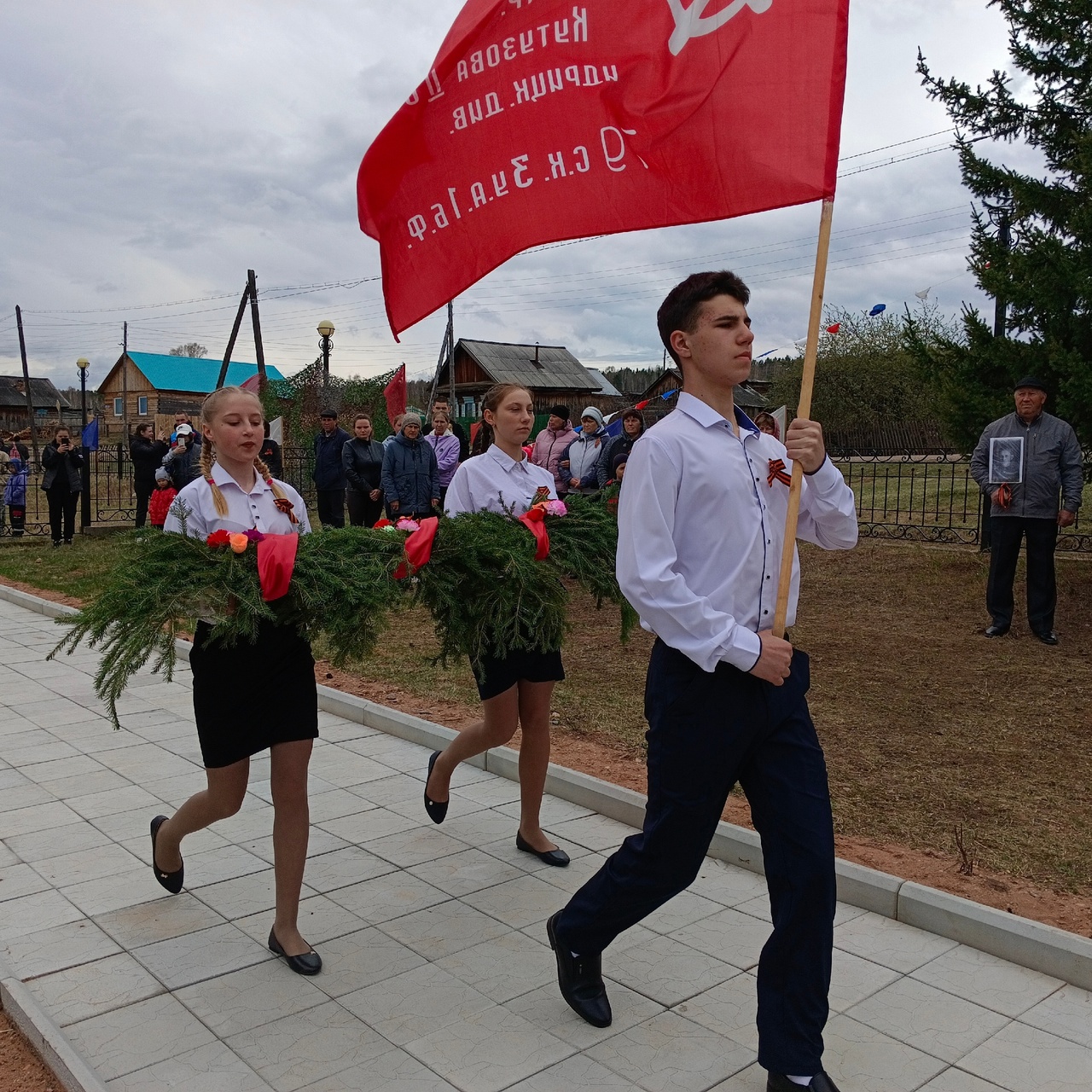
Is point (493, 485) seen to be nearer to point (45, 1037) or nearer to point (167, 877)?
point (167, 877)

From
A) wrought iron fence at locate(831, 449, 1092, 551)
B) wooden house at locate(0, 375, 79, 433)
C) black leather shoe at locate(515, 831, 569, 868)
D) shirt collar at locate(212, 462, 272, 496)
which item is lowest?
black leather shoe at locate(515, 831, 569, 868)

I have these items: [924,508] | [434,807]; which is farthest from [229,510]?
[924,508]

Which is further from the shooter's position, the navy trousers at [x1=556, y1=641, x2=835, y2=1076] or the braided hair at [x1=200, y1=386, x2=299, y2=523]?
the braided hair at [x1=200, y1=386, x2=299, y2=523]

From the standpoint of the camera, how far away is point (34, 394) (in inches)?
3381

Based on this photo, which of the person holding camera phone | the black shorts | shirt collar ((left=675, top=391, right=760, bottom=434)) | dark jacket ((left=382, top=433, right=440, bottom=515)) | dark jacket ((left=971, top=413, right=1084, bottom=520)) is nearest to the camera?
shirt collar ((left=675, top=391, right=760, bottom=434))

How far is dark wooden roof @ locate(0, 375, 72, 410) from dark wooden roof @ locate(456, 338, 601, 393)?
42.3 metres

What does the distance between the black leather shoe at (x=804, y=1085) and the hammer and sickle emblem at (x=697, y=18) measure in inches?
124

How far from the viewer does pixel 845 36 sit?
3262mm

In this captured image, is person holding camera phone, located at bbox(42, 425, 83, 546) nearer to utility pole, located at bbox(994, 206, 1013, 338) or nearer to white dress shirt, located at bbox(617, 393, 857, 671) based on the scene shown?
utility pole, located at bbox(994, 206, 1013, 338)

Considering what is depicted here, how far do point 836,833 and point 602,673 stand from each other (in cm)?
357

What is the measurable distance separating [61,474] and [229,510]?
50.8 feet

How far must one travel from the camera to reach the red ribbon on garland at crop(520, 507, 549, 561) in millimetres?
4188

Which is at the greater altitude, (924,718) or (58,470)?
(58,470)

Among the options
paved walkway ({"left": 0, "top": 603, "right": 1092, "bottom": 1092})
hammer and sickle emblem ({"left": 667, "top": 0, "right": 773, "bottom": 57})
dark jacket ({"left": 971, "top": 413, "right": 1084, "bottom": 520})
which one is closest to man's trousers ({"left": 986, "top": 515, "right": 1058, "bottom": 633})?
dark jacket ({"left": 971, "top": 413, "right": 1084, "bottom": 520})
